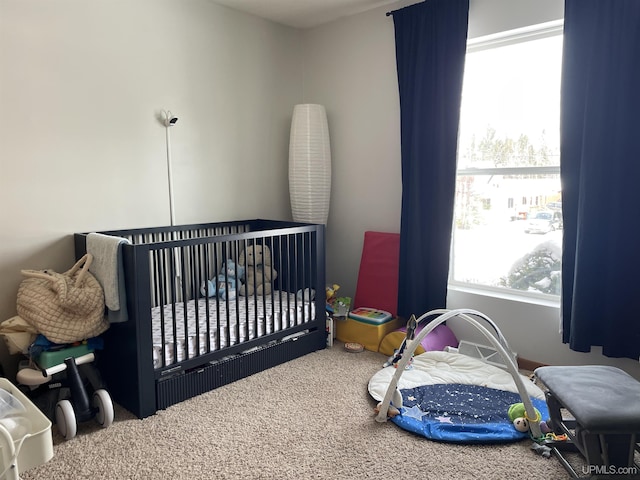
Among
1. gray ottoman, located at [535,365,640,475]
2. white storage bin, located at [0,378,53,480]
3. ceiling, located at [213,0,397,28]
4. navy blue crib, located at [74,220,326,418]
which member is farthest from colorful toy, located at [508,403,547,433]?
ceiling, located at [213,0,397,28]

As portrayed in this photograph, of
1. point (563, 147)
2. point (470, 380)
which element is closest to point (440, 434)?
point (470, 380)

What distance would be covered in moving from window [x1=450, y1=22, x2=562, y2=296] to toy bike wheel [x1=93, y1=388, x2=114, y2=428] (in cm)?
215

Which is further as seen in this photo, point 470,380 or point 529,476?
point 470,380

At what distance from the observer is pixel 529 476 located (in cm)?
177

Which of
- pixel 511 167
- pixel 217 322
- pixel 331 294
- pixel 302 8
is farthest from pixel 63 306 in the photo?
pixel 511 167

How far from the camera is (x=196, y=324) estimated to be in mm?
2400

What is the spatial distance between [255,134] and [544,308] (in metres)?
2.23

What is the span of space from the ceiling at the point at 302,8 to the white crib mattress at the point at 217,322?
1924 millimetres

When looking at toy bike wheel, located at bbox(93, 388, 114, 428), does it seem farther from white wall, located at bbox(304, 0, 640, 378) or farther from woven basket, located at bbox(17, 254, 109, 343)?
white wall, located at bbox(304, 0, 640, 378)

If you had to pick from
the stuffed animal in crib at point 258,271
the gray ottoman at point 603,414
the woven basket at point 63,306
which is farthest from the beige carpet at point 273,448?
the stuffed animal in crib at point 258,271

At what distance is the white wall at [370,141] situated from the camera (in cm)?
274

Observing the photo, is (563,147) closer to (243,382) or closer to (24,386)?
(243,382)

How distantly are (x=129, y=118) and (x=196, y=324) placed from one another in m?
1.30

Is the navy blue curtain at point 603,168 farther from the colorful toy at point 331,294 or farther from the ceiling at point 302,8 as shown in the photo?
the colorful toy at point 331,294
